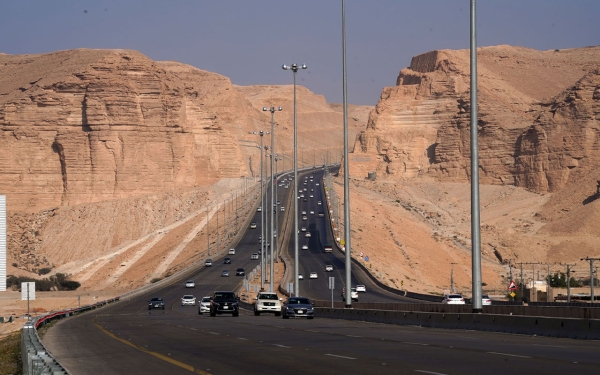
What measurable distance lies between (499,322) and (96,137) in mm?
142502

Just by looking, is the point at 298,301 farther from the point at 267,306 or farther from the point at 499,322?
the point at 499,322

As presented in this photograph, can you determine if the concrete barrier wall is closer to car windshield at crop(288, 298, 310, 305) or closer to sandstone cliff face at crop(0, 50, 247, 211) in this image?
car windshield at crop(288, 298, 310, 305)

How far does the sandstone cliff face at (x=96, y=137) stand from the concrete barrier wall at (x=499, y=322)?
128 metres

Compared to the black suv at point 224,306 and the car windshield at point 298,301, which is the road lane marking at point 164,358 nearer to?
the car windshield at point 298,301

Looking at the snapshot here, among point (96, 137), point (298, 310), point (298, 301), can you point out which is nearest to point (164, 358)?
point (298, 310)

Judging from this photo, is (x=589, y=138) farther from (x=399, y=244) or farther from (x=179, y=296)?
(x=179, y=296)

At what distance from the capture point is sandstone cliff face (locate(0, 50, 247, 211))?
16388 cm

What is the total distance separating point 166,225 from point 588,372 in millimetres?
136159

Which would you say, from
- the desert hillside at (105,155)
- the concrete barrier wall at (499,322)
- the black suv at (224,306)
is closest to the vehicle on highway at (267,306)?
the black suv at (224,306)

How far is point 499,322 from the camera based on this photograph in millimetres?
28344

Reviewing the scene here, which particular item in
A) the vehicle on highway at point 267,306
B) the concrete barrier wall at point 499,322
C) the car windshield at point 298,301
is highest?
the concrete barrier wall at point 499,322

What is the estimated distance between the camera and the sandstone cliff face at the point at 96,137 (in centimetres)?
16388

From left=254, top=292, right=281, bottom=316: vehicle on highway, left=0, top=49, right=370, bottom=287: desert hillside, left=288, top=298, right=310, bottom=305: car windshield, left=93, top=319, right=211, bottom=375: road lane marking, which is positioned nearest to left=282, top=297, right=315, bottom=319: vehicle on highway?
left=288, top=298, right=310, bottom=305: car windshield

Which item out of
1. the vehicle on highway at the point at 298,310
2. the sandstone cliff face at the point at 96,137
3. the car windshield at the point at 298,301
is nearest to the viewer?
the vehicle on highway at the point at 298,310
